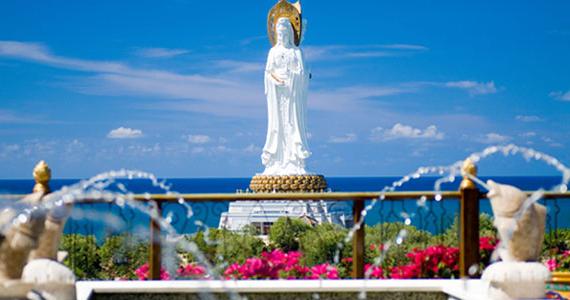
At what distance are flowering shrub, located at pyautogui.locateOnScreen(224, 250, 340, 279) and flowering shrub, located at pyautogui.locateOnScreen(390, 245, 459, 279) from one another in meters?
0.81

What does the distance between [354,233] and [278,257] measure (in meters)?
1.37

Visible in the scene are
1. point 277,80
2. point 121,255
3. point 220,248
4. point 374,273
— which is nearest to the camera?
point 374,273

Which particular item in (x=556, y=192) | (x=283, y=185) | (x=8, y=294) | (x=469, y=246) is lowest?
(x=8, y=294)

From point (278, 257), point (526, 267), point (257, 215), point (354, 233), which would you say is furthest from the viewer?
point (257, 215)

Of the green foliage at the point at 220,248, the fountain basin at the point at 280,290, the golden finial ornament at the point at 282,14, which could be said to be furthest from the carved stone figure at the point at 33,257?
the golden finial ornament at the point at 282,14

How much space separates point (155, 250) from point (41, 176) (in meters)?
1.63

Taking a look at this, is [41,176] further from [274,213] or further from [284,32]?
[284,32]

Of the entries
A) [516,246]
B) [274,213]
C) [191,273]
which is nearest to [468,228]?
[516,246]

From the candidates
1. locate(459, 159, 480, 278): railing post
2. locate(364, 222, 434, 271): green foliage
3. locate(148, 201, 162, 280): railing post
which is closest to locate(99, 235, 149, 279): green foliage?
locate(364, 222, 434, 271): green foliage

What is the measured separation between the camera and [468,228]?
672 cm

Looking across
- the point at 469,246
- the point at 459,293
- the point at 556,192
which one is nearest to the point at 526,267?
the point at 459,293

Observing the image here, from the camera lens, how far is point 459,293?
5.59 meters

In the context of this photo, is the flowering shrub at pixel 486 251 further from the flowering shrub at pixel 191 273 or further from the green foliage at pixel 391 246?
the flowering shrub at pixel 191 273

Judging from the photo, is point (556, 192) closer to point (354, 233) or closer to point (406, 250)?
point (354, 233)
